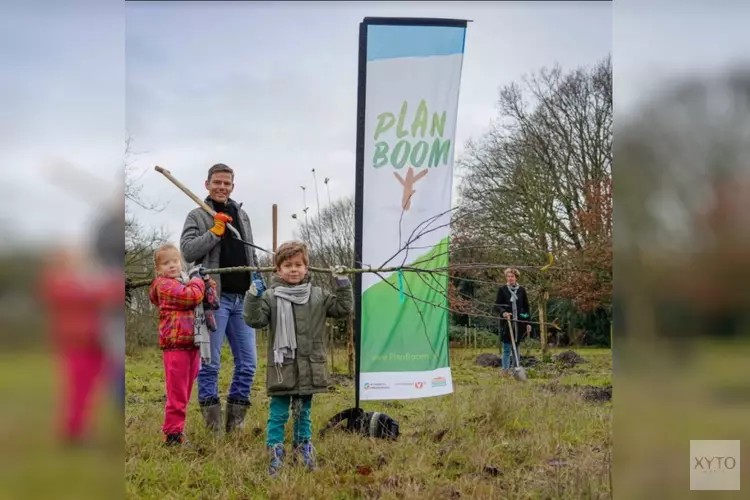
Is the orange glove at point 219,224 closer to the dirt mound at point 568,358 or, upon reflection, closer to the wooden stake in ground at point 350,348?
the wooden stake in ground at point 350,348

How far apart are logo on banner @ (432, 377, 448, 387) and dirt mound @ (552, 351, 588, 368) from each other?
469 centimetres

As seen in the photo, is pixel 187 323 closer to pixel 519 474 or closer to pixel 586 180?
pixel 519 474

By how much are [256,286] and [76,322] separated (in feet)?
6.12

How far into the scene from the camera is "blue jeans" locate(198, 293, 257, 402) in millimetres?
3498

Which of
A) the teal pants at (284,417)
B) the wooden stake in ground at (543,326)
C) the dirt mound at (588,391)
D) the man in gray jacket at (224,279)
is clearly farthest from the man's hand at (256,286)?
the wooden stake in ground at (543,326)

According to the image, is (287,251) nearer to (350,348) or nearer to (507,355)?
(350,348)

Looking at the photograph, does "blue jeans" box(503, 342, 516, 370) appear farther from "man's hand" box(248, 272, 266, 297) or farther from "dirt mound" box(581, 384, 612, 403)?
"man's hand" box(248, 272, 266, 297)

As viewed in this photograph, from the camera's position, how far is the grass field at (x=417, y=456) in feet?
9.02

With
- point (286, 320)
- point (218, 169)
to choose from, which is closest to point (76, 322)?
point (286, 320)

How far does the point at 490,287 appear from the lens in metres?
6.61

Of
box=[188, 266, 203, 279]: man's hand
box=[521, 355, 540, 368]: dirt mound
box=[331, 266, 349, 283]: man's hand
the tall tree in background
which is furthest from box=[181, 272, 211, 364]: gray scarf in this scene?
box=[521, 355, 540, 368]: dirt mound

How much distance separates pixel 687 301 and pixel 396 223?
1961mm

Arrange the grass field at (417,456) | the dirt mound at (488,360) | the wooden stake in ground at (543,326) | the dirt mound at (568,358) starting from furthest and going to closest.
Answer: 1. the dirt mound at (568,358)
2. the dirt mound at (488,360)
3. the wooden stake in ground at (543,326)
4. the grass field at (417,456)

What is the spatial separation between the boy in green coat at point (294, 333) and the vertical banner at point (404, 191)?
52 cm
